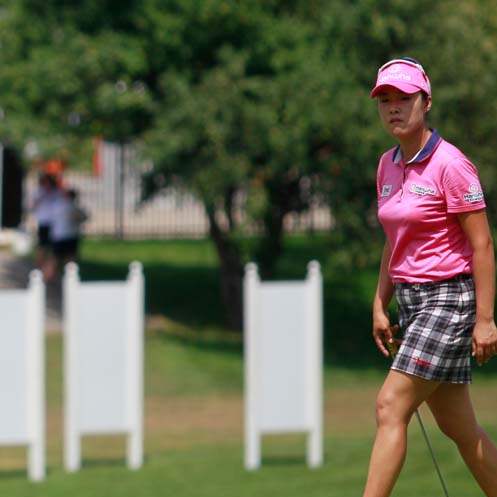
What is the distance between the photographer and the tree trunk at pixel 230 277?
1806cm

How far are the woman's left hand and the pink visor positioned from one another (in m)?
0.90

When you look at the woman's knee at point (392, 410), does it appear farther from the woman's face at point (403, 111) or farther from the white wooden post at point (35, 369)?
the white wooden post at point (35, 369)

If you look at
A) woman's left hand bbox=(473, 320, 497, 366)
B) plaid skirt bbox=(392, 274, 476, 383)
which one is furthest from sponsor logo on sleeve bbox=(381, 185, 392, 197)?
woman's left hand bbox=(473, 320, 497, 366)

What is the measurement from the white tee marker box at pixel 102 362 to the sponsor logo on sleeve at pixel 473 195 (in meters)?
4.13

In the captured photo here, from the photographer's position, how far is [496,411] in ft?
44.3

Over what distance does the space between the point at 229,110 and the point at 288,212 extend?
93.6 inches

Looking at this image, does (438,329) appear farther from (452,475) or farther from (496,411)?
(496,411)

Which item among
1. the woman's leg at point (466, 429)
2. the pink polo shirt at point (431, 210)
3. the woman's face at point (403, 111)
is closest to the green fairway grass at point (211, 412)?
the woman's leg at point (466, 429)

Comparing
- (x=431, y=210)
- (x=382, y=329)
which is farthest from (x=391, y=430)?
(x=431, y=210)

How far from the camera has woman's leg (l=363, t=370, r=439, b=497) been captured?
221 inches

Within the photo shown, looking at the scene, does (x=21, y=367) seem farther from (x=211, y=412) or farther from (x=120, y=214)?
(x=120, y=214)

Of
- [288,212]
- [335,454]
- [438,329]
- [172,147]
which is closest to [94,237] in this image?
[288,212]

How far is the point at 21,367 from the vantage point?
917 centimetres

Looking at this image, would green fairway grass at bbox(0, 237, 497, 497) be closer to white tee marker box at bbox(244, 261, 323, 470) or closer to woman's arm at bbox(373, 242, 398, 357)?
white tee marker box at bbox(244, 261, 323, 470)
